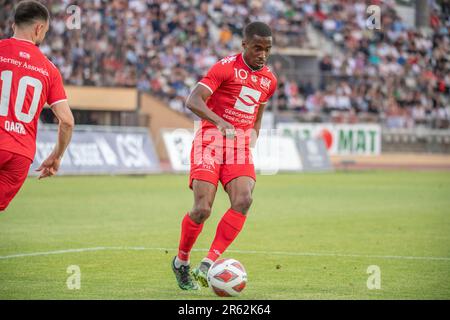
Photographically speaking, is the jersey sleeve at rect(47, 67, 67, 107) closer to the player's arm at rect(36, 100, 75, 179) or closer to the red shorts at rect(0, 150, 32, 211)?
the player's arm at rect(36, 100, 75, 179)

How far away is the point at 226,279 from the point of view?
28.0 ft

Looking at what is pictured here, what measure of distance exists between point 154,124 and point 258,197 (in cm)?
1436

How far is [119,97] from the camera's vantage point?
33.9 metres

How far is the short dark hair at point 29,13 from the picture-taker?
7770 millimetres

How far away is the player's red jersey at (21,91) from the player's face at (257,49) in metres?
2.21

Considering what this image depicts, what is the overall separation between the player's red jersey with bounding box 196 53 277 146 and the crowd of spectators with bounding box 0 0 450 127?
21.7 m

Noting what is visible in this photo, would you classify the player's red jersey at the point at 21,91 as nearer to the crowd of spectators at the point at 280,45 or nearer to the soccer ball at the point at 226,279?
the soccer ball at the point at 226,279

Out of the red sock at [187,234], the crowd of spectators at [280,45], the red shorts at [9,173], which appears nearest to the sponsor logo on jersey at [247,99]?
the red sock at [187,234]

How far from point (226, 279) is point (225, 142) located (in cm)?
151

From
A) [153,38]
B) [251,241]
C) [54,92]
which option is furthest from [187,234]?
[153,38]

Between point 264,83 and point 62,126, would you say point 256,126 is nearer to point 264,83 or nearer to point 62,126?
point 264,83

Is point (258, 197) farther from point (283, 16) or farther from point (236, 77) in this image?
point (283, 16)

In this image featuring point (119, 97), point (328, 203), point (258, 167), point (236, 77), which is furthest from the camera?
point (119, 97)
